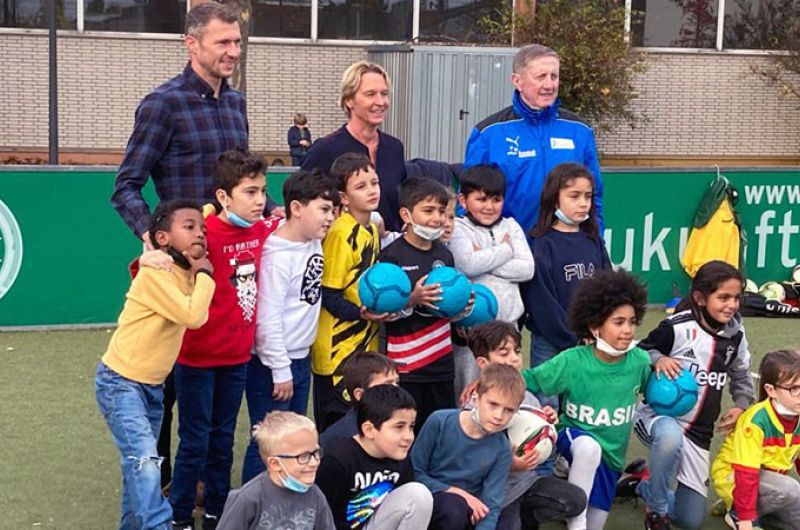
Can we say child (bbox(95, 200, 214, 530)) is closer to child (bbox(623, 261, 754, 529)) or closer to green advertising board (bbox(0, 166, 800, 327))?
child (bbox(623, 261, 754, 529))

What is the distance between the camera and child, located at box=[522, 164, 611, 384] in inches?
234

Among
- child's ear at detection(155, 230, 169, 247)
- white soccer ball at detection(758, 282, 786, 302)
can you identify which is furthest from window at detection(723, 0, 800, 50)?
child's ear at detection(155, 230, 169, 247)

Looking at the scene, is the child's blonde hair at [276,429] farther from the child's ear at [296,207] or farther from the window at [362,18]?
the window at [362,18]

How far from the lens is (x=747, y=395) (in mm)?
6086

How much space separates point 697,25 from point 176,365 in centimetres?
2365

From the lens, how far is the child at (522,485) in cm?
528

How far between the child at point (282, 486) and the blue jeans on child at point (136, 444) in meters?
0.54

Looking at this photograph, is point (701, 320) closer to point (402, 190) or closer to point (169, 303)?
point (402, 190)

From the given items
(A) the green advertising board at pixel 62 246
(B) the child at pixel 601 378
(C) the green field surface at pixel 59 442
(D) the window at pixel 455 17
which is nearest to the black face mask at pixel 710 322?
(B) the child at pixel 601 378

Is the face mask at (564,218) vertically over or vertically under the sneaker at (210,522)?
over

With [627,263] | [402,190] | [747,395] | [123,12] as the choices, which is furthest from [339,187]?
[123,12]

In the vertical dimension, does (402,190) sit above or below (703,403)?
above

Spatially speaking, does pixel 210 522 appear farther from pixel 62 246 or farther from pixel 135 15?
pixel 135 15

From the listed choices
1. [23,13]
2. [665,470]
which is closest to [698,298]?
[665,470]
